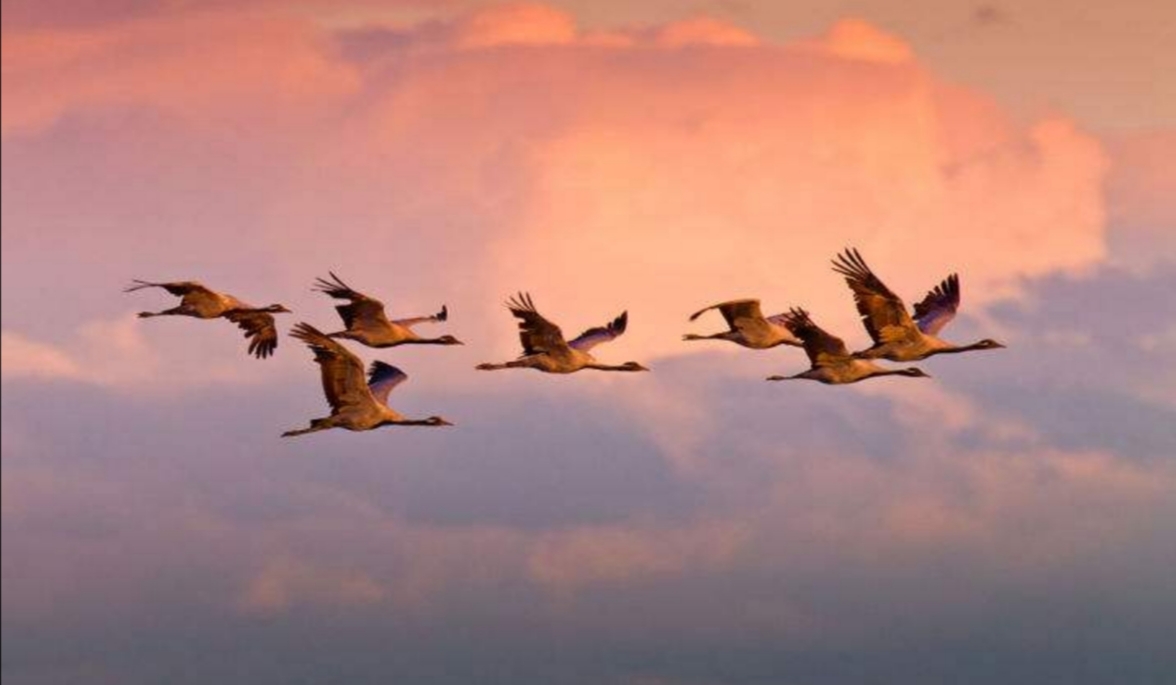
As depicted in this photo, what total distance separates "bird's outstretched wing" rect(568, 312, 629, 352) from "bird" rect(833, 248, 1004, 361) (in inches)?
569

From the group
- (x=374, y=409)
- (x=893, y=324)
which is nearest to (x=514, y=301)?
(x=374, y=409)

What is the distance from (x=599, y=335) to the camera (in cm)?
13700

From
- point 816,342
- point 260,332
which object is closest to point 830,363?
point 816,342

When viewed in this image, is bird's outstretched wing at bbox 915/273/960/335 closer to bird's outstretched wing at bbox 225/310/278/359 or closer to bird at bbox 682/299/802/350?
bird at bbox 682/299/802/350

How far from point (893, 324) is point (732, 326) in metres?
9.79

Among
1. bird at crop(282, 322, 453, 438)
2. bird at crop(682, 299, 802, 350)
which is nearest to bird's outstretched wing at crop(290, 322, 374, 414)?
bird at crop(282, 322, 453, 438)

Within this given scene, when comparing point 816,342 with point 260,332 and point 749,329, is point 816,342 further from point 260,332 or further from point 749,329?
point 260,332

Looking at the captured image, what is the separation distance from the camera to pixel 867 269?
397 feet

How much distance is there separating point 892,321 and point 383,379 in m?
19.9

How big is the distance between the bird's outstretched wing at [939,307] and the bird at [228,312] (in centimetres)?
2581

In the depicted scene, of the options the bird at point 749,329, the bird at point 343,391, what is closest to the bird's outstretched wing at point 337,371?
the bird at point 343,391

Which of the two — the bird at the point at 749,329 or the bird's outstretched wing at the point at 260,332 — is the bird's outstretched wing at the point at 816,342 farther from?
the bird's outstretched wing at the point at 260,332

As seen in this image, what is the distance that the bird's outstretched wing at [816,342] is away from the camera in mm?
126000

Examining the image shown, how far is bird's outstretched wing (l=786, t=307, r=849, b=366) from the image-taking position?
4961 inches
